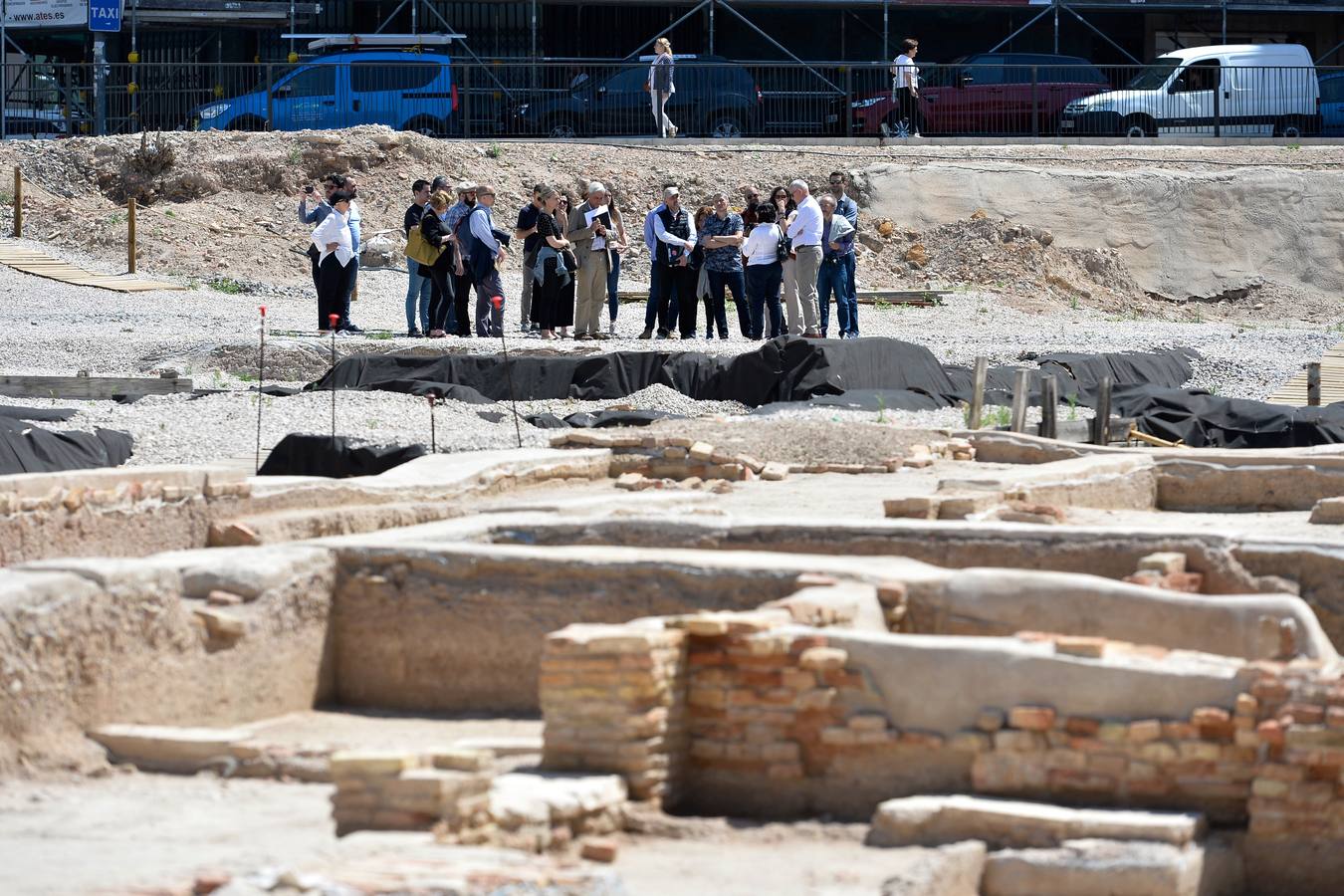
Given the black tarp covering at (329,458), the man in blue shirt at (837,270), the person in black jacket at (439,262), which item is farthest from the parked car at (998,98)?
the black tarp covering at (329,458)

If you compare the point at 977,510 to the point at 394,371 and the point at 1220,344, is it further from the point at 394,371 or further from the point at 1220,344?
the point at 1220,344

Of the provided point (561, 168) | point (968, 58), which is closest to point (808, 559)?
point (561, 168)

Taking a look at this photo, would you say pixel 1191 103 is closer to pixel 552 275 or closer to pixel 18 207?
pixel 552 275

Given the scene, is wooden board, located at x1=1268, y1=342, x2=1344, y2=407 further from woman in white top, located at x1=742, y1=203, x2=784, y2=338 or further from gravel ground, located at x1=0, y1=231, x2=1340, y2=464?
woman in white top, located at x1=742, y1=203, x2=784, y2=338

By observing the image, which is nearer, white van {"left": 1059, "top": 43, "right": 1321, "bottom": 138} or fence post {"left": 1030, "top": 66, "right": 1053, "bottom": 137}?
fence post {"left": 1030, "top": 66, "right": 1053, "bottom": 137}

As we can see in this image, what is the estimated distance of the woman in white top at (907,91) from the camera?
104 ft

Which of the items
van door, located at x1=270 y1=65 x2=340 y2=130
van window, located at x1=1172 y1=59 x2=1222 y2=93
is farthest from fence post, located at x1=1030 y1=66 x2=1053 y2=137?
van door, located at x1=270 y1=65 x2=340 y2=130

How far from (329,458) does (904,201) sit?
18414 millimetres

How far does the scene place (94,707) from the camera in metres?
8.61

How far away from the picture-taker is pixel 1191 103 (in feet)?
113

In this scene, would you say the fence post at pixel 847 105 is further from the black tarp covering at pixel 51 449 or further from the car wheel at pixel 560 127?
the black tarp covering at pixel 51 449

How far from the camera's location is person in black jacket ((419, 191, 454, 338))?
67.2ft

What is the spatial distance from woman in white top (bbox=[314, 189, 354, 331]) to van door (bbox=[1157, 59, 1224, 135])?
1753 cm

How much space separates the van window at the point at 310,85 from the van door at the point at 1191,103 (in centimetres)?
1355
